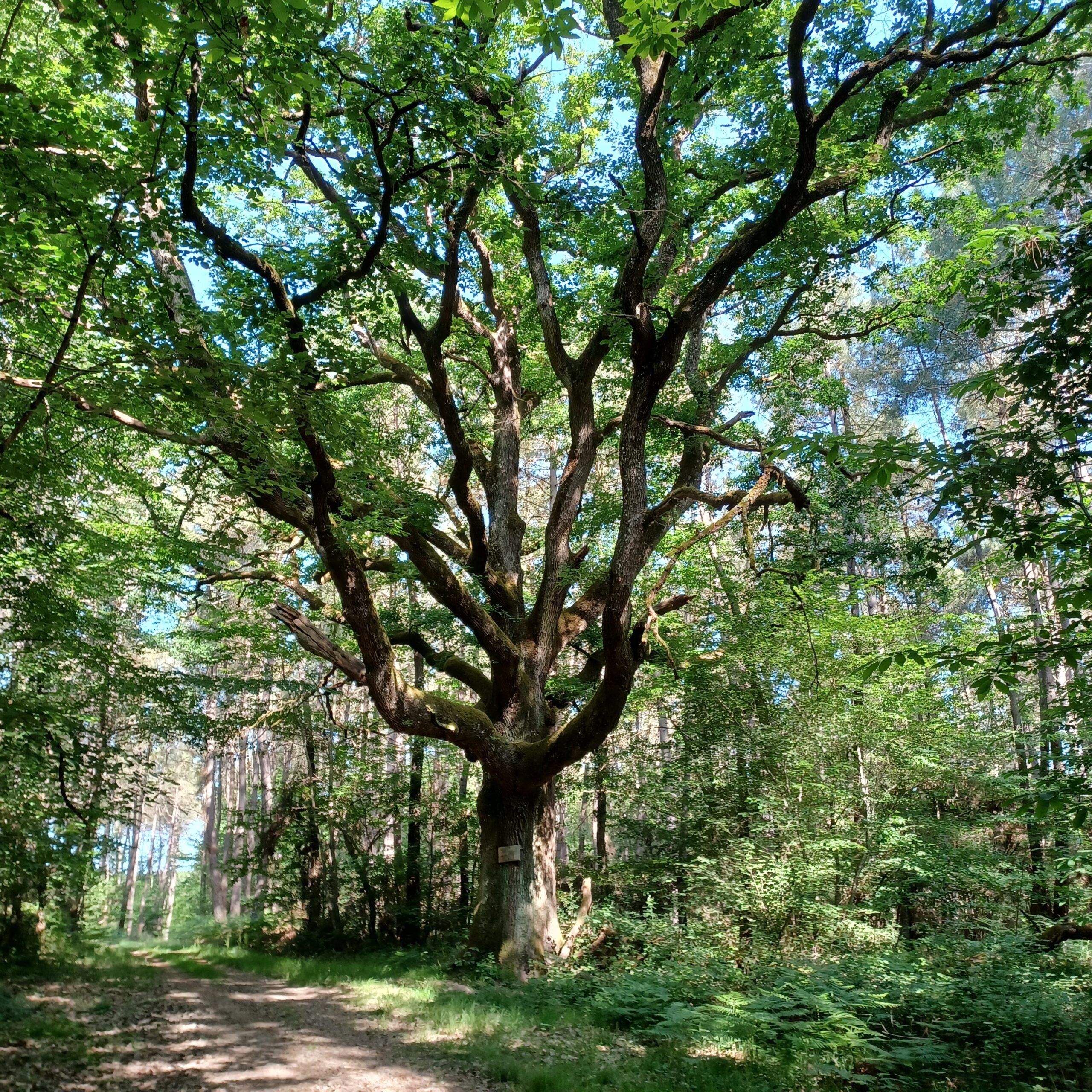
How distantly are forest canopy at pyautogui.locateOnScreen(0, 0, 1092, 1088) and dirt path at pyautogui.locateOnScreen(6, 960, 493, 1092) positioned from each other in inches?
95.1

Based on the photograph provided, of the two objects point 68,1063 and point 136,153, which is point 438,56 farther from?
point 68,1063

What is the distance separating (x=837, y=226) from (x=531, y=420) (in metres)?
7.54

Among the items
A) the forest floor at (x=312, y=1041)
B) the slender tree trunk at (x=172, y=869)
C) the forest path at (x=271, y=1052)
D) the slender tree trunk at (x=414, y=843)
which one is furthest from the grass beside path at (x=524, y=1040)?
the slender tree trunk at (x=172, y=869)

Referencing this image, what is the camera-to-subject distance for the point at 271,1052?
5.72 meters

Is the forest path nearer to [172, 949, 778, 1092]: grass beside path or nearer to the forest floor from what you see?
the forest floor

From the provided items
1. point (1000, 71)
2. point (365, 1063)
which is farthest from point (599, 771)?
point (1000, 71)

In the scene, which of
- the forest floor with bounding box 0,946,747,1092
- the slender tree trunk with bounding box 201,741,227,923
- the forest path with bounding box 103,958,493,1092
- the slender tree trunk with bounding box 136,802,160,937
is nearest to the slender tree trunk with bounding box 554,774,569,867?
the forest floor with bounding box 0,946,747,1092

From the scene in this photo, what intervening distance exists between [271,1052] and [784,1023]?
405 centimetres

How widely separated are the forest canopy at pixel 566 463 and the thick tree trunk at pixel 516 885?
5cm

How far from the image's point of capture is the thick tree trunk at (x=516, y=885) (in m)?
8.99

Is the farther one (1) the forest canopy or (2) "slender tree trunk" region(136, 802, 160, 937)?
(2) "slender tree trunk" region(136, 802, 160, 937)

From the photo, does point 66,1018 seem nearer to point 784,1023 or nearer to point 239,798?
point 784,1023

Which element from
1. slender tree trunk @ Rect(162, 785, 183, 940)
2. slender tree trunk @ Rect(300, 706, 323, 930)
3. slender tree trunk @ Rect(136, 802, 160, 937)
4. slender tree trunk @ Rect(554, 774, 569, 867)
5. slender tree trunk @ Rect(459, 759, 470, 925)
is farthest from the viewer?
slender tree trunk @ Rect(136, 802, 160, 937)

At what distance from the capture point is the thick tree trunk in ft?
29.5
